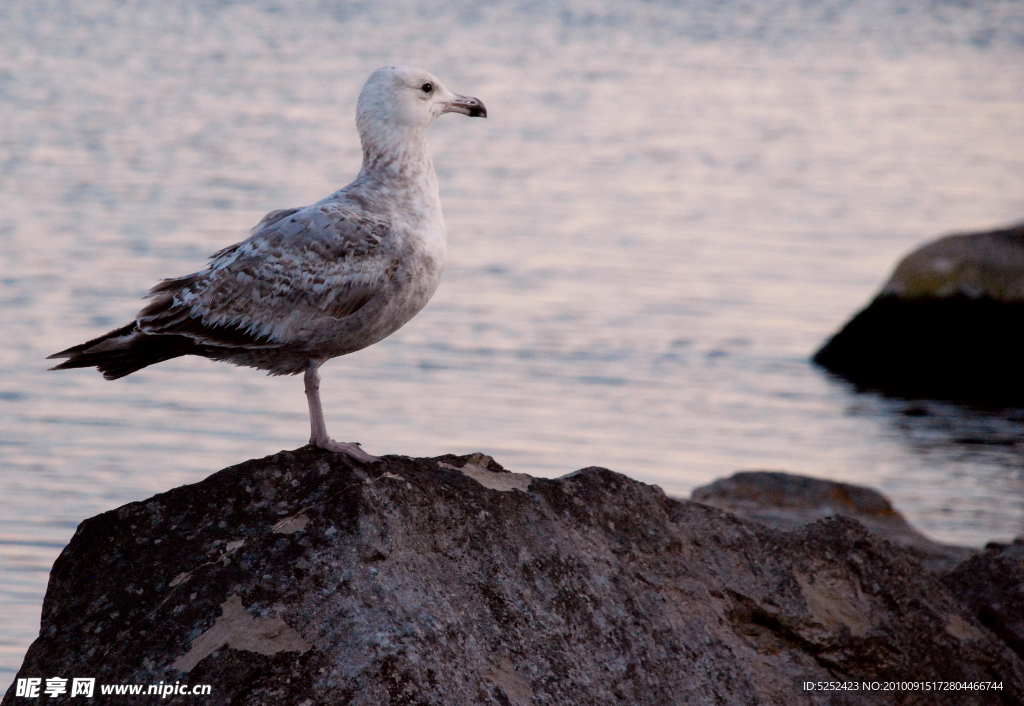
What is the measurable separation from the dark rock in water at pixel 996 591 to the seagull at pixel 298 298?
3056 mm

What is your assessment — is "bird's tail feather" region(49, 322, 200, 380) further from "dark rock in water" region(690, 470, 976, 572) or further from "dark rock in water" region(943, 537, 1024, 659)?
"dark rock in water" region(690, 470, 976, 572)

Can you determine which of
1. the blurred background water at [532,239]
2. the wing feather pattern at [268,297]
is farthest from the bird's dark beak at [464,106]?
the blurred background water at [532,239]

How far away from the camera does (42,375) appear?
42.2 ft

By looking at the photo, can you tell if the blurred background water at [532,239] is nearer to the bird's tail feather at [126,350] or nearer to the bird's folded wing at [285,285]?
the bird's tail feather at [126,350]

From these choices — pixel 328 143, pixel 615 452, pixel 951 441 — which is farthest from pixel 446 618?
pixel 328 143

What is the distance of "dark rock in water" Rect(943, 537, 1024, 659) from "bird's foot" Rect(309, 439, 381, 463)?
10.0ft

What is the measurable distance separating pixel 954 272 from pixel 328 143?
1175 cm

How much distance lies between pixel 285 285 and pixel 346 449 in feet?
2.45

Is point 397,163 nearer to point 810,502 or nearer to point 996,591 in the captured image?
point 996,591

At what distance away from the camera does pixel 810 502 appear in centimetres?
904

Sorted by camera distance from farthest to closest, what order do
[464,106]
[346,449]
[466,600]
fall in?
[464,106] < [346,449] < [466,600]

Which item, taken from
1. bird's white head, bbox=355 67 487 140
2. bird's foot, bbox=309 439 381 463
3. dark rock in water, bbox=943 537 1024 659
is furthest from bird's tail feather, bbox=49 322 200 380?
dark rock in water, bbox=943 537 1024 659

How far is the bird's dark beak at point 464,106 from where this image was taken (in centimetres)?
642

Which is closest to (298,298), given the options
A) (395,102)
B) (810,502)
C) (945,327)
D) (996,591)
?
(395,102)
